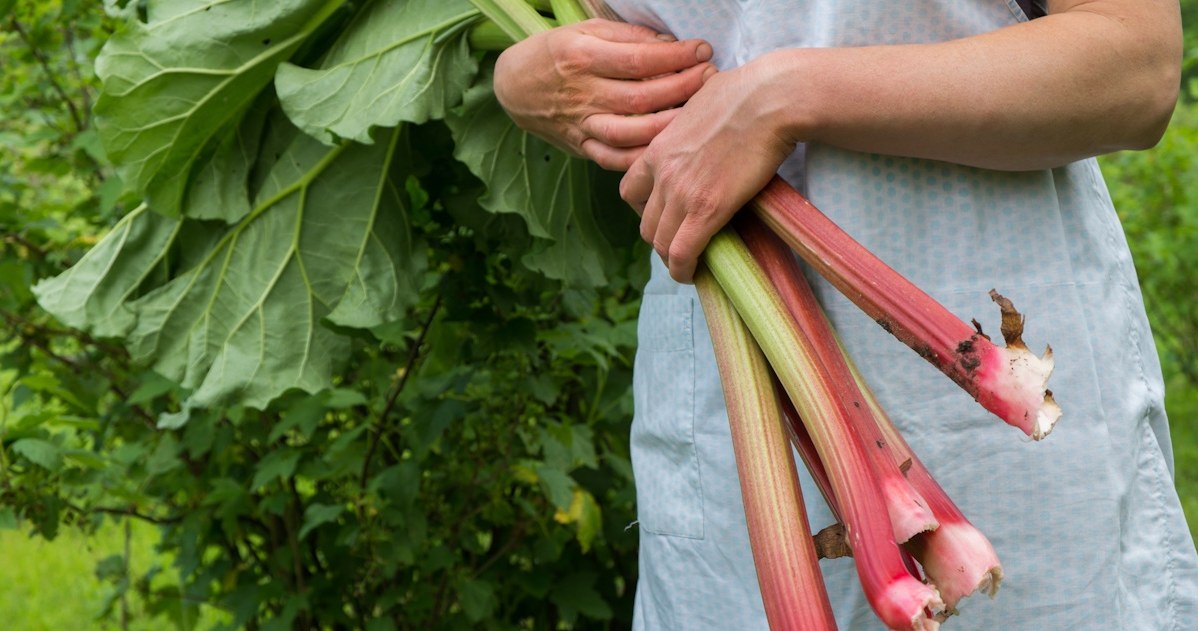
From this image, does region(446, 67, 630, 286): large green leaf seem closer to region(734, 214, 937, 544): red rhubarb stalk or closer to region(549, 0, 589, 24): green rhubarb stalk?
region(549, 0, 589, 24): green rhubarb stalk

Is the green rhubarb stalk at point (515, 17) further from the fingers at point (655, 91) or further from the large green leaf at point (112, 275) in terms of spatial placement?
the large green leaf at point (112, 275)

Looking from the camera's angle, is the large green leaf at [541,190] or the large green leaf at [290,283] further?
the large green leaf at [290,283]

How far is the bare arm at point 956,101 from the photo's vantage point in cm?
110

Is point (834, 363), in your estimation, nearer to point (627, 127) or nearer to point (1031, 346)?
point (1031, 346)

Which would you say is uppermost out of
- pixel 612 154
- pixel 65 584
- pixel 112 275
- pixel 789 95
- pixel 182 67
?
pixel 789 95

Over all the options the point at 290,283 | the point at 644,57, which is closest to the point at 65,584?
the point at 290,283

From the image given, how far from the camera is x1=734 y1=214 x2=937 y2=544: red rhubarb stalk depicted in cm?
97

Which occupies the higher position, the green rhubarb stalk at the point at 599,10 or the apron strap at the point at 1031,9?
the apron strap at the point at 1031,9

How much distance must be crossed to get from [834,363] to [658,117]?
1.13ft

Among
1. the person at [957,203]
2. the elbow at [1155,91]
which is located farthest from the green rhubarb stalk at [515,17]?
the elbow at [1155,91]

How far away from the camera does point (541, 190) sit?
1787 mm

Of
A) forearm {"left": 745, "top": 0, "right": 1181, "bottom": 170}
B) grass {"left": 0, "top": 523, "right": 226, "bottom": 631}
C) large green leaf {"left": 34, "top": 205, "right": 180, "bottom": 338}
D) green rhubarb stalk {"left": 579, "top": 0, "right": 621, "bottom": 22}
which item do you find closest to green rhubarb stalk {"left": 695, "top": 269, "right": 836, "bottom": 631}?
forearm {"left": 745, "top": 0, "right": 1181, "bottom": 170}

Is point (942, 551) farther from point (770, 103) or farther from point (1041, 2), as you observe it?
point (1041, 2)

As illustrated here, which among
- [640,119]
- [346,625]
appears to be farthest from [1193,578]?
[346,625]
